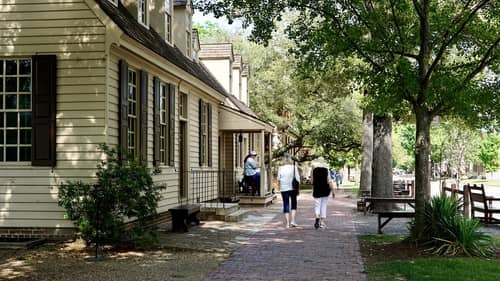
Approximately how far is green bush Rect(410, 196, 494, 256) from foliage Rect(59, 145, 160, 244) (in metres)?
5.00

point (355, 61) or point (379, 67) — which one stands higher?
point (355, 61)

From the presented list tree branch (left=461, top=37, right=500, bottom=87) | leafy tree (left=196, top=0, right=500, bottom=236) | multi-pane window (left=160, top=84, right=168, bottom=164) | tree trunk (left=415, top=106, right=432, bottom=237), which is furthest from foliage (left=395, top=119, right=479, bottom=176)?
tree trunk (left=415, top=106, right=432, bottom=237)

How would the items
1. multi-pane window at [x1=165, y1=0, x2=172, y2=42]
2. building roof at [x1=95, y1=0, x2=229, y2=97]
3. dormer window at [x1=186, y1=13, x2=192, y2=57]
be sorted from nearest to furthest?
building roof at [x1=95, y1=0, x2=229, y2=97] → multi-pane window at [x1=165, y1=0, x2=172, y2=42] → dormer window at [x1=186, y1=13, x2=192, y2=57]

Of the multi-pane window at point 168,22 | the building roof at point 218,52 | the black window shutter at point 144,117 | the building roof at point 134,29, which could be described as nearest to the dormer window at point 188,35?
the building roof at point 134,29

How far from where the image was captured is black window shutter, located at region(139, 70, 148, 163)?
43.4 feet

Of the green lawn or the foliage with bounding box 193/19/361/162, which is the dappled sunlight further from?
the foliage with bounding box 193/19/361/162

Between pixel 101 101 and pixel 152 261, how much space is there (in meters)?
3.41

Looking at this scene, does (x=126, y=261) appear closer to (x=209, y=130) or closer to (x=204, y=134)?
(x=204, y=134)

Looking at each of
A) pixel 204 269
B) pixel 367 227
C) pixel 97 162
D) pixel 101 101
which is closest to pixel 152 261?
pixel 204 269

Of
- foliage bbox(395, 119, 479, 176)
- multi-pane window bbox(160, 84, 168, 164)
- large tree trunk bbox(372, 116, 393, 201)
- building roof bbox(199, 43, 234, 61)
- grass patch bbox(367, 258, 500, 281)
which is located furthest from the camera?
foliage bbox(395, 119, 479, 176)

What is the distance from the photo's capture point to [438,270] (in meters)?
8.48

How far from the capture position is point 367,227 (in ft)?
49.0

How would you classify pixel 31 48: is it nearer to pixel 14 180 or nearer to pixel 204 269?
pixel 14 180

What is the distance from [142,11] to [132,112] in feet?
11.6
